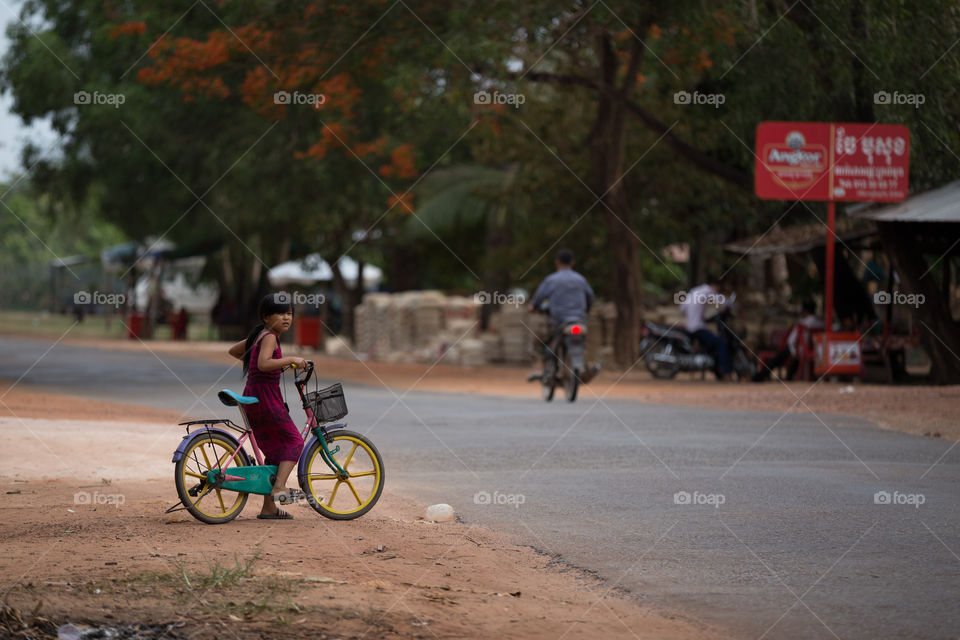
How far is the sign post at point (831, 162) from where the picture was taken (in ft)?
65.8

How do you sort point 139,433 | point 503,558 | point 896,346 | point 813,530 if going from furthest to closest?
1. point 896,346
2. point 139,433
3. point 813,530
4. point 503,558

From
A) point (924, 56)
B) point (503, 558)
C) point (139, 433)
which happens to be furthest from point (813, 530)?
point (924, 56)

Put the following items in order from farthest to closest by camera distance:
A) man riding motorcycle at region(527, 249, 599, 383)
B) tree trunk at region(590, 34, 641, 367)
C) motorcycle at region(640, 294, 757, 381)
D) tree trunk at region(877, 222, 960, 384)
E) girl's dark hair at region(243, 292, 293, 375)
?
tree trunk at region(590, 34, 641, 367) → motorcycle at region(640, 294, 757, 381) → tree trunk at region(877, 222, 960, 384) → man riding motorcycle at region(527, 249, 599, 383) → girl's dark hair at region(243, 292, 293, 375)

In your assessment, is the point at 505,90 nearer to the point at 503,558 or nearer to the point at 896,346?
the point at 896,346

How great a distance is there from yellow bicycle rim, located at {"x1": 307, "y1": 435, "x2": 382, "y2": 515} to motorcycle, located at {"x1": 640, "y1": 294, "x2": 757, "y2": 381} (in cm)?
1621

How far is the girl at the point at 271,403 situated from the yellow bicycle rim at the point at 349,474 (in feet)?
0.52

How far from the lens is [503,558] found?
287 inches

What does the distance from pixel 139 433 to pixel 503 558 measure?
266 inches
